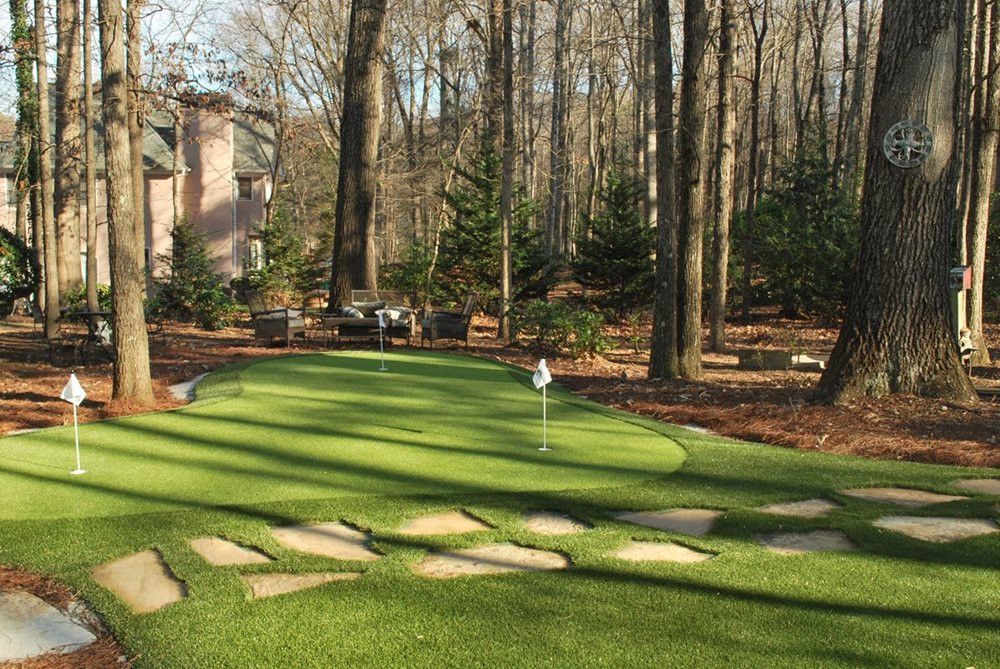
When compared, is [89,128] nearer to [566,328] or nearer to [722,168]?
[566,328]

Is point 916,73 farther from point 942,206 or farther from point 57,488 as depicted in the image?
point 57,488

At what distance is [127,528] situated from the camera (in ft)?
16.9

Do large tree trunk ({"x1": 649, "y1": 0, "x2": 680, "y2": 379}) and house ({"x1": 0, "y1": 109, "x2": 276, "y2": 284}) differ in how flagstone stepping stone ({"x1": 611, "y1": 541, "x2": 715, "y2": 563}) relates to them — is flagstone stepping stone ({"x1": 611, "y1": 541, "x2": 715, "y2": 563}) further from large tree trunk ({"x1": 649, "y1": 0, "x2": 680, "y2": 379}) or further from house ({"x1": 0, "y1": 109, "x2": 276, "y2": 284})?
house ({"x1": 0, "y1": 109, "x2": 276, "y2": 284})

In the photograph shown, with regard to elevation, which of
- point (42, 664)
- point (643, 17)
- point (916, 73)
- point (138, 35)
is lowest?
point (42, 664)

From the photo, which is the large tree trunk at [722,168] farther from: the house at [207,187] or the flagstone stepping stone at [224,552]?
the house at [207,187]

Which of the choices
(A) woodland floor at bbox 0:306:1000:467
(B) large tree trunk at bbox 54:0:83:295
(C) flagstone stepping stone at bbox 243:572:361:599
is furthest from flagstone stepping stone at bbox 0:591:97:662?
(B) large tree trunk at bbox 54:0:83:295

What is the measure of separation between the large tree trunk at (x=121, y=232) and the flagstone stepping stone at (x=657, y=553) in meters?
6.45

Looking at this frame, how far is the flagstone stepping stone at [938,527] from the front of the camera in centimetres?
A: 498

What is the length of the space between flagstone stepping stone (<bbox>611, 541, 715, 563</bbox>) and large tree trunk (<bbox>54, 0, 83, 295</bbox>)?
19411 mm

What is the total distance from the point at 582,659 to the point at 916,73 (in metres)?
7.69

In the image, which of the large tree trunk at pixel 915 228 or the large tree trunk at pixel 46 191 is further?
the large tree trunk at pixel 46 191

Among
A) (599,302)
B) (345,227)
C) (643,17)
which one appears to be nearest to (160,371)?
(345,227)

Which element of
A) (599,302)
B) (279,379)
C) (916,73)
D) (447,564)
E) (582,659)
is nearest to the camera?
(582,659)

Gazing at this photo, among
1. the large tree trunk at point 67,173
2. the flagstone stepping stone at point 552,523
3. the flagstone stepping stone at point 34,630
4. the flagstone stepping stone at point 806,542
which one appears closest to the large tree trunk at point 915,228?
the flagstone stepping stone at point 806,542
